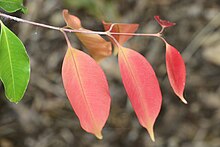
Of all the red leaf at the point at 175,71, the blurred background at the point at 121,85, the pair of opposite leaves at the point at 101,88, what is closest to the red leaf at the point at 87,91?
the pair of opposite leaves at the point at 101,88

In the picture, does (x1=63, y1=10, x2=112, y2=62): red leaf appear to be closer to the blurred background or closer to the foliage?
the foliage

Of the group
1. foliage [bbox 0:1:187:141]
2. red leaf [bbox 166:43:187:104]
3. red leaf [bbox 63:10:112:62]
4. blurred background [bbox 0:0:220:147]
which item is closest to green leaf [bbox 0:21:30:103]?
foliage [bbox 0:1:187:141]

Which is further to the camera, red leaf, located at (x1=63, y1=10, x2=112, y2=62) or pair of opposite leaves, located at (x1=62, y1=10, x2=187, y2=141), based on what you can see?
red leaf, located at (x1=63, y1=10, x2=112, y2=62)

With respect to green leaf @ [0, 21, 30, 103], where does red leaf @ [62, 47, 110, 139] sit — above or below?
below

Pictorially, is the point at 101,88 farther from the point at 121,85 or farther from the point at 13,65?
the point at 121,85

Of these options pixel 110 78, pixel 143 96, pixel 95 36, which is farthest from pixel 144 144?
pixel 143 96

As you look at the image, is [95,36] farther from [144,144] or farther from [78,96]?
[144,144]

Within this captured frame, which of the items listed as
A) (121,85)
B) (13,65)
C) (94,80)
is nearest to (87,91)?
(94,80)
